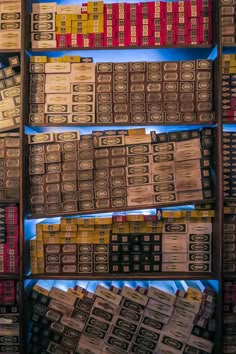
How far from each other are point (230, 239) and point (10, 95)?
1.61m

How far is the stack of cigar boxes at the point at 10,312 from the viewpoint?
2.13 meters

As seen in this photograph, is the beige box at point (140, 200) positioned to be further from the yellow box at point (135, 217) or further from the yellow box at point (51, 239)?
the yellow box at point (51, 239)

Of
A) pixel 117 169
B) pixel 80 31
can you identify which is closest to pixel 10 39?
pixel 80 31

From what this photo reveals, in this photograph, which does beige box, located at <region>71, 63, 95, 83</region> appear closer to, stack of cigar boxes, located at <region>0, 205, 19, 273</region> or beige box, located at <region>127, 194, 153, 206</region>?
beige box, located at <region>127, 194, 153, 206</region>

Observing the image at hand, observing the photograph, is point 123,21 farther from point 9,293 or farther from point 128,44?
point 9,293

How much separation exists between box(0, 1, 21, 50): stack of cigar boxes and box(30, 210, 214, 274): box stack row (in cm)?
115

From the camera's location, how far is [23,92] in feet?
6.93

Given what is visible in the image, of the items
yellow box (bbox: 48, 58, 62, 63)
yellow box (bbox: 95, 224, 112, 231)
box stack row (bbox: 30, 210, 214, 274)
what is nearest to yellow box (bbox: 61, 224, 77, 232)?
box stack row (bbox: 30, 210, 214, 274)

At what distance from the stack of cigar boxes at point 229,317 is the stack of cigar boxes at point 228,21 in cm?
150

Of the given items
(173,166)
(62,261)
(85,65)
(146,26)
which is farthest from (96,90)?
(62,261)

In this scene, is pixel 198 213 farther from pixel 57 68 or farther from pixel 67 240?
pixel 57 68

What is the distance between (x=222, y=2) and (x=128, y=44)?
2.07 feet

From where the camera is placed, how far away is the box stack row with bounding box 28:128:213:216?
2.13m

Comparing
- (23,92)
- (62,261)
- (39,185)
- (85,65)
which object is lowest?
(62,261)
